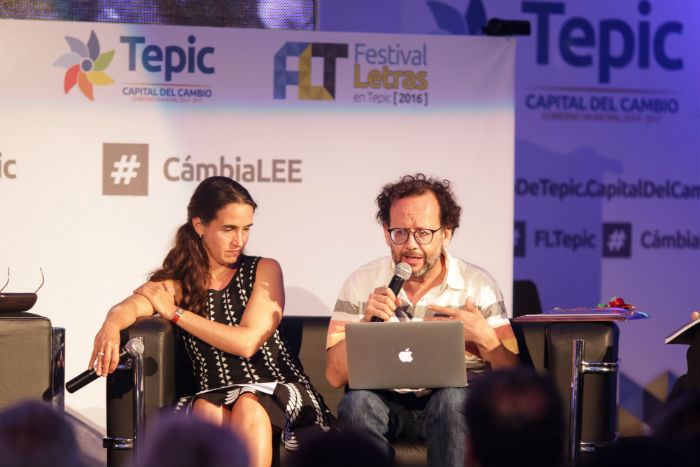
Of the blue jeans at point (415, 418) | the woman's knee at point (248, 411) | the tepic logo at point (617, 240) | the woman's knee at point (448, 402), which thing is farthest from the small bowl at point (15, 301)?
the tepic logo at point (617, 240)

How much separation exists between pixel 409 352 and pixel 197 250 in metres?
1.09

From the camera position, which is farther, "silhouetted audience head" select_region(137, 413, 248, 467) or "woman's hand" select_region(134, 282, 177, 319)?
"woman's hand" select_region(134, 282, 177, 319)

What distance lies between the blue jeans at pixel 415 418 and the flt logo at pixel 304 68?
175 centimetres

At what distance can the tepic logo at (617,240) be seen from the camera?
569cm

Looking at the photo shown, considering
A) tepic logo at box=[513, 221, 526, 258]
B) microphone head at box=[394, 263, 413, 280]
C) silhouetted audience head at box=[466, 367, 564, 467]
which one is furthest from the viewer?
tepic logo at box=[513, 221, 526, 258]

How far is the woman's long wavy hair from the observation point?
3557 mm

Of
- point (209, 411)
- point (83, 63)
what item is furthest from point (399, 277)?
point (83, 63)

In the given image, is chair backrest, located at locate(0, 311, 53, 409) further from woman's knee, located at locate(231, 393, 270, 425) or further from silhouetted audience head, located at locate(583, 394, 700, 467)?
silhouetted audience head, located at locate(583, 394, 700, 467)

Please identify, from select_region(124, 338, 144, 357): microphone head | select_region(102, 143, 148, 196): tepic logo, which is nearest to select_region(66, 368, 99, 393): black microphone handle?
select_region(124, 338, 144, 357): microphone head

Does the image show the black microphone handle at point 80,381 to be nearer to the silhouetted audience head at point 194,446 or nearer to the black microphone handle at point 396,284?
the black microphone handle at point 396,284

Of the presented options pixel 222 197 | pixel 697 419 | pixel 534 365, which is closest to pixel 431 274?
pixel 534 365

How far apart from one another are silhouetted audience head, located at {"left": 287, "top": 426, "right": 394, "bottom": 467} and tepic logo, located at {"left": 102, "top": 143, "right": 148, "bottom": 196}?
3171mm

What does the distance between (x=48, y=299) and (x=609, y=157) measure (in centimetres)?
340

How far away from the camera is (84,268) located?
4383 mm
